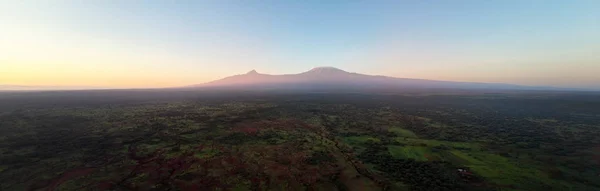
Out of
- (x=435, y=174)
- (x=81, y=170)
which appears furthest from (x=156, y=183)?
(x=435, y=174)

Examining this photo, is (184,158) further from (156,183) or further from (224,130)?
(224,130)

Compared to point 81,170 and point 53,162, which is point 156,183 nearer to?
point 81,170

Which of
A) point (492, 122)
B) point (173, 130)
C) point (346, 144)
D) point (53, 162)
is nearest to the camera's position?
point (53, 162)

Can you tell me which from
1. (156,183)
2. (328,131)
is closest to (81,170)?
(156,183)

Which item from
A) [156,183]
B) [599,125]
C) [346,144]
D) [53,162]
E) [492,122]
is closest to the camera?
[156,183]

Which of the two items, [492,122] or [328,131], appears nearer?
[328,131]

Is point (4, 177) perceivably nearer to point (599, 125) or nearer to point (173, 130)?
point (173, 130)

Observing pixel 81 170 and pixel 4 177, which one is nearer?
pixel 4 177

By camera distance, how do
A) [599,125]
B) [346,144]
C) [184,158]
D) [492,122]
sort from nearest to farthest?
[184,158]
[346,144]
[599,125]
[492,122]

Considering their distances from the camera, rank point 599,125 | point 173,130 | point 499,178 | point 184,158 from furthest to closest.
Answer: point 599,125
point 173,130
point 184,158
point 499,178
